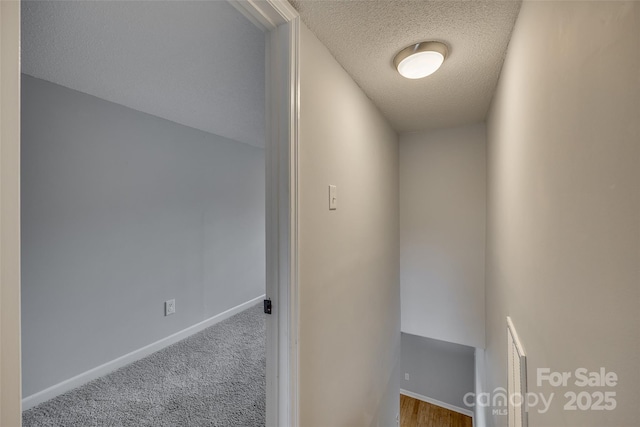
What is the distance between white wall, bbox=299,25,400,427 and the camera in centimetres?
118

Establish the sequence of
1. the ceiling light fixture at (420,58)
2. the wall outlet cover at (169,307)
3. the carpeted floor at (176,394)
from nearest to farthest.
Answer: the ceiling light fixture at (420,58) < the carpeted floor at (176,394) < the wall outlet cover at (169,307)

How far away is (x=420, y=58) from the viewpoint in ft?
4.36

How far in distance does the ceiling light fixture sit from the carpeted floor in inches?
91.6

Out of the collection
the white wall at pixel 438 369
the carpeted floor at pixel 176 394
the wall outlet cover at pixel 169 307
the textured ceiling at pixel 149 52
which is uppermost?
the textured ceiling at pixel 149 52

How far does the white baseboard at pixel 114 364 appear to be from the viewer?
6.24 feet

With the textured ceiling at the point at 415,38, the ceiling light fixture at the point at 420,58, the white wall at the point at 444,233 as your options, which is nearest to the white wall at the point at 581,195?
the textured ceiling at the point at 415,38

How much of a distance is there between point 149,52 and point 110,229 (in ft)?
4.86

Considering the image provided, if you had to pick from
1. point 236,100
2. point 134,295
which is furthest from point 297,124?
point 134,295

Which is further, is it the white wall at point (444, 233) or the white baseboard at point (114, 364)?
the white wall at point (444, 233)

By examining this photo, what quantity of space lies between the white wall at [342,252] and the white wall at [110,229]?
2.00 meters

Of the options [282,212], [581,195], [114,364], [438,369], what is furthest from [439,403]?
[581,195]

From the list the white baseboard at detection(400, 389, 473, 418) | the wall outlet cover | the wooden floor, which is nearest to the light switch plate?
the wall outlet cover

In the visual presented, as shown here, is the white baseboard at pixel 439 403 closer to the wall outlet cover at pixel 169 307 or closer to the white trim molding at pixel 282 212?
the wall outlet cover at pixel 169 307

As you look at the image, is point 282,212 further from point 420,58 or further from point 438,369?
point 438,369
